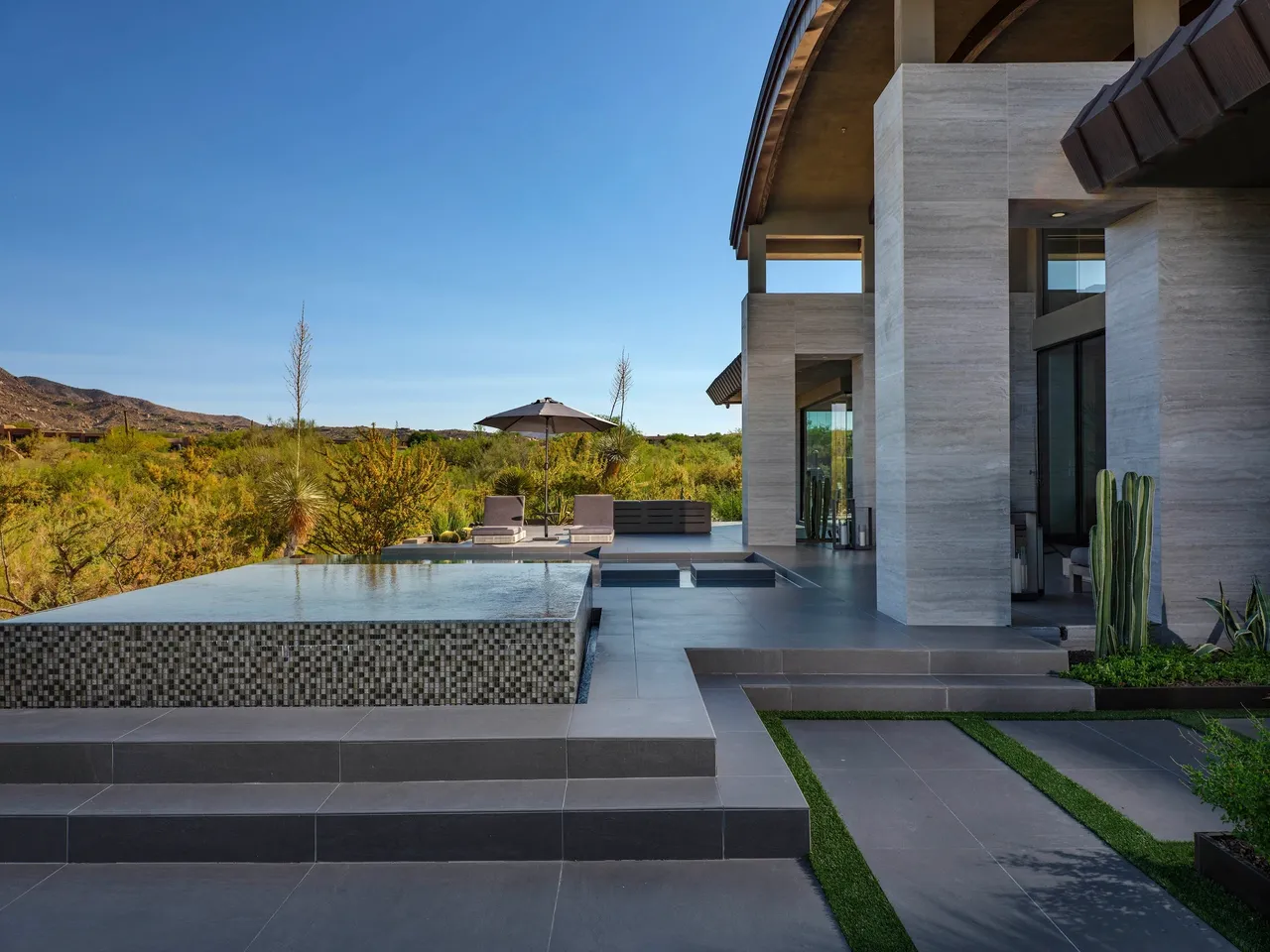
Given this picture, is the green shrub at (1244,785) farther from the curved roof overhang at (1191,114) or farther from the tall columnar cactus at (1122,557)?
the curved roof overhang at (1191,114)

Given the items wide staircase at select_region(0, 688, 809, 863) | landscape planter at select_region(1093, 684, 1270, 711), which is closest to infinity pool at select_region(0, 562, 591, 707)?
wide staircase at select_region(0, 688, 809, 863)

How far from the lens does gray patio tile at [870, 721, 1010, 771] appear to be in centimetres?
402

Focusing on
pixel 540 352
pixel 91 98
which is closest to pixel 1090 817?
pixel 91 98

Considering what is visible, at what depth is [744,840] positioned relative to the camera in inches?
118

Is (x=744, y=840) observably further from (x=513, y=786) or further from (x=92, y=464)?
(x=92, y=464)

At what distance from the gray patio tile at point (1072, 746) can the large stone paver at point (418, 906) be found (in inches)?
79.5

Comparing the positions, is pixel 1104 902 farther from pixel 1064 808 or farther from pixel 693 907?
pixel 693 907

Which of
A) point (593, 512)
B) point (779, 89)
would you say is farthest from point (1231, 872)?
point (593, 512)

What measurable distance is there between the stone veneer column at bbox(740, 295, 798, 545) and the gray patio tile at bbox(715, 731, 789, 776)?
28.7 ft

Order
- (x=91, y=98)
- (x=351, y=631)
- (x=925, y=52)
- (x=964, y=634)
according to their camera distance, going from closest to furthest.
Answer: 1. (x=351, y=631)
2. (x=964, y=634)
3. (x=925, y=52)
4. (x=91, y=98)

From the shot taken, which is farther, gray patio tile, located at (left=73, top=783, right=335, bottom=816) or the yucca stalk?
the yucca stalk

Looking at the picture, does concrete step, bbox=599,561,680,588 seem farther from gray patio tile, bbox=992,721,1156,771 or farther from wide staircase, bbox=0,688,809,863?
wide staircase, bbox=0,688,809,863

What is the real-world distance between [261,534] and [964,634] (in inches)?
477

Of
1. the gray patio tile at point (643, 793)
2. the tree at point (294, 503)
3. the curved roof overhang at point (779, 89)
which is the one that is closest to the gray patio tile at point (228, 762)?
the gray patio tile at point (643, 793)
